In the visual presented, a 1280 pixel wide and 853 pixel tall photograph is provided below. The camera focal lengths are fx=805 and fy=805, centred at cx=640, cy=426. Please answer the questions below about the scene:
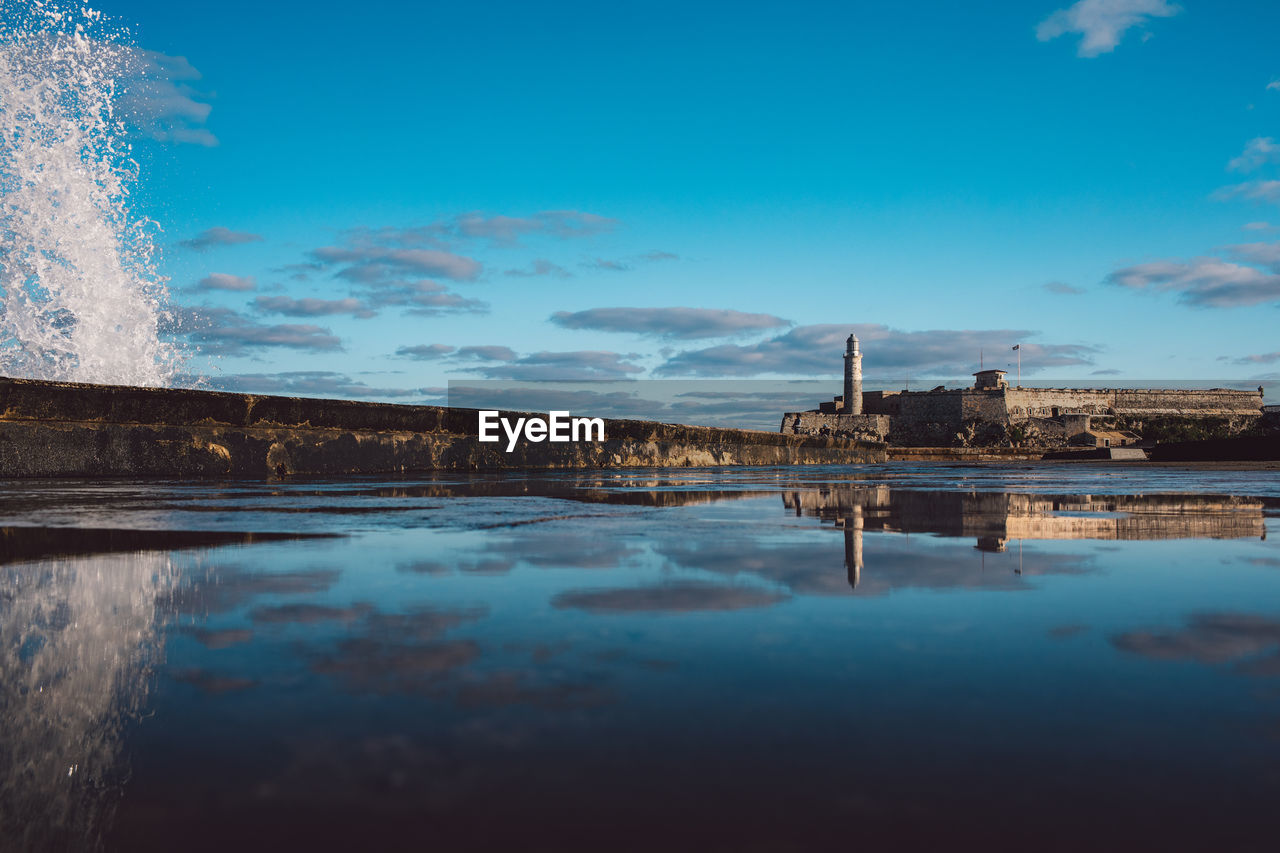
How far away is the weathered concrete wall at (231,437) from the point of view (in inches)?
253

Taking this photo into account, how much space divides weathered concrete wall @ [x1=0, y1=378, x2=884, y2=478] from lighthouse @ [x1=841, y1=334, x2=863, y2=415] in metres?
78.1

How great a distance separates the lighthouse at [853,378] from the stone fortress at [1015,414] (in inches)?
4.2

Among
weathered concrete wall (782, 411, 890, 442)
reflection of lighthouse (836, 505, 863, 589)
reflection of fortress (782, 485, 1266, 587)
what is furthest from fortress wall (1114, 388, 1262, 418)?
reflection of lighthouse (836, 505, 863, 589)

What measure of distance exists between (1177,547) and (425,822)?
3.13 m

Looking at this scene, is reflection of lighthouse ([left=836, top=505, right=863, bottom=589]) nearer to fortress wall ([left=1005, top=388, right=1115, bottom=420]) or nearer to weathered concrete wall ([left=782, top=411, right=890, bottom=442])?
weathered concrete wall ([left=782, top=411, right=890, bottom=442])

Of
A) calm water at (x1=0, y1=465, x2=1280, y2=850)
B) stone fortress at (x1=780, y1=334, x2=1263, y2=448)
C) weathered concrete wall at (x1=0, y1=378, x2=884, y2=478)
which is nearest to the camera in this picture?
calm water at (x1=0, y1=465, x2=1280, y2=850)

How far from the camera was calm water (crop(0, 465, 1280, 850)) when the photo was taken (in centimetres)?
82

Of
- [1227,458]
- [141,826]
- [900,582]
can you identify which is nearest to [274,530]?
[900,582]

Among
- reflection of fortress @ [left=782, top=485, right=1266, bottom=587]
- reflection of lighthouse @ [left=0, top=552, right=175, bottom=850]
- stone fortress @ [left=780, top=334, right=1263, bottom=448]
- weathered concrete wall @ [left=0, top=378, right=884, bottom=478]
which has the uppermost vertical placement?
stone fortress @ [left=780, top=334, right=1263, bottom=448]

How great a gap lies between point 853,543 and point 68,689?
2.44 m

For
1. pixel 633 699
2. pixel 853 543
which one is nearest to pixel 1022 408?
pixel 853 543

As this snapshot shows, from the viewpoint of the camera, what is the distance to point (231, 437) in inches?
288

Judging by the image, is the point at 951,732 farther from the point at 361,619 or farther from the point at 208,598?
the point at 208,598

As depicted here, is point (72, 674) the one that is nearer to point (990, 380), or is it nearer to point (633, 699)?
point (633, 699)
